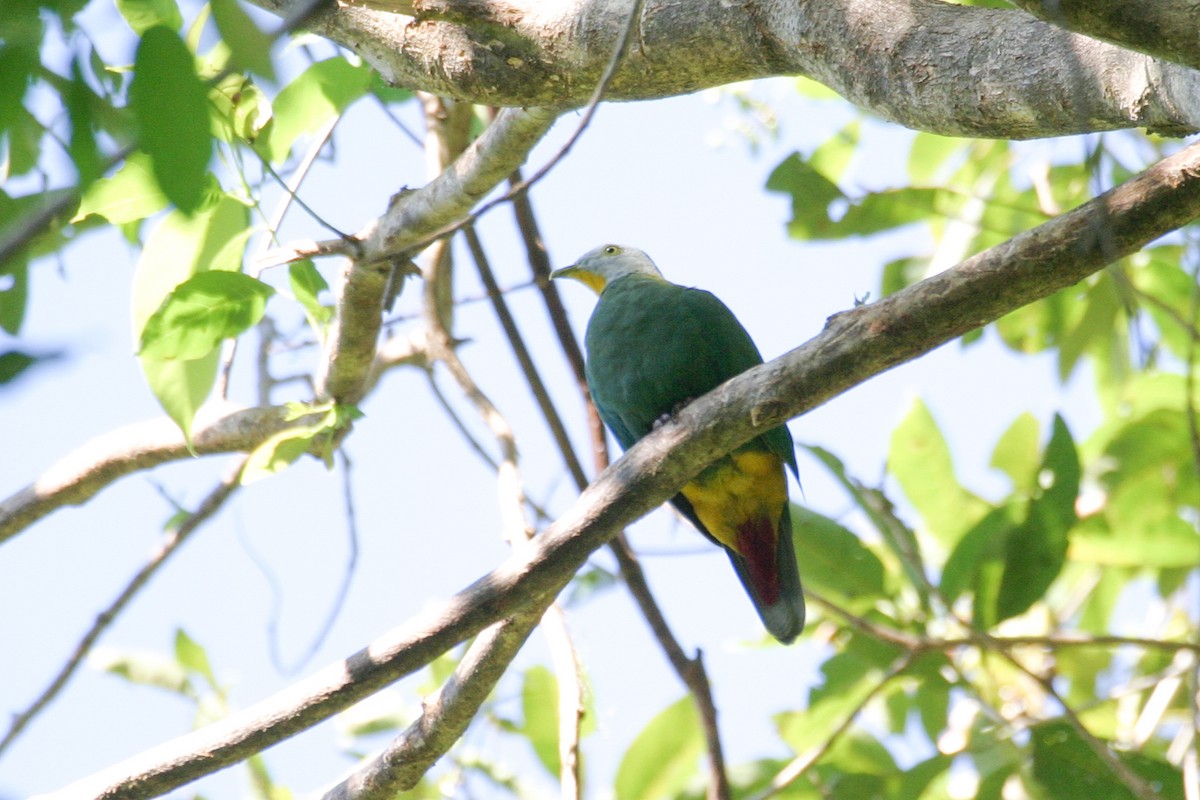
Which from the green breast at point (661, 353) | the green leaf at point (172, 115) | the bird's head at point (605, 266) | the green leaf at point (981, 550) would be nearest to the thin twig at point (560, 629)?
the green breast at point (661, 353)

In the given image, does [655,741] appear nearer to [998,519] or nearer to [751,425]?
[998,519]

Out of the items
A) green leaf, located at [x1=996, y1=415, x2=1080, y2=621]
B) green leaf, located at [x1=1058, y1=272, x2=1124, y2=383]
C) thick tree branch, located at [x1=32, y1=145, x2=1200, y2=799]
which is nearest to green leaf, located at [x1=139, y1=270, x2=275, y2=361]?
thick tree branch, located at [x1=32, y1=145, x2=1200, y2=799]

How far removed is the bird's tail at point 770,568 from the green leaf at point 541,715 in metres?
0.79

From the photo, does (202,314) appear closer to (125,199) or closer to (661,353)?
(125,199)

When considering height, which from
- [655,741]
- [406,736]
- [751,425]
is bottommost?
[655,741]

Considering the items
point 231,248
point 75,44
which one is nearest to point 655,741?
point 231,248

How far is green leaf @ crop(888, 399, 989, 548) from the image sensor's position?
13.3ft

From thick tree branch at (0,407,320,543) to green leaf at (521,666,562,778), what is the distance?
129 centimetres

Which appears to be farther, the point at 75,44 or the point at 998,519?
the point at 998,519

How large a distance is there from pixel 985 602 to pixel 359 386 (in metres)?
2.16

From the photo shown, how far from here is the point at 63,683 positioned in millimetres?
3744

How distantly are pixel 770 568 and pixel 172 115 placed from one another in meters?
3.19

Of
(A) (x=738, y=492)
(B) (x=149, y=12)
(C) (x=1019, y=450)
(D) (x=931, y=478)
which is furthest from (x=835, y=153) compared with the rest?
(B) (x=149, y=12)

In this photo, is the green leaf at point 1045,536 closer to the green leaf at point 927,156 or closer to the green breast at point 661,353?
the green breast at point 661,353
